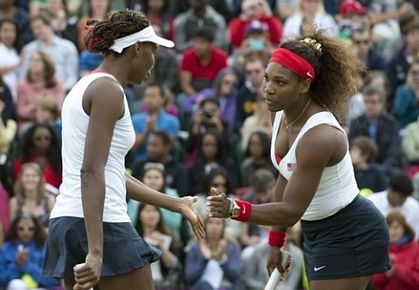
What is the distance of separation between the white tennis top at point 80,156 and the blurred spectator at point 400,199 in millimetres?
5078

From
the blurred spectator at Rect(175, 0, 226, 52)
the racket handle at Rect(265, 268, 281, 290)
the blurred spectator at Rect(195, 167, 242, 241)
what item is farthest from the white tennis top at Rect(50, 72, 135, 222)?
the blurred spectator at Rect(175, 0, 226, 52)

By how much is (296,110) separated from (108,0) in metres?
8.00

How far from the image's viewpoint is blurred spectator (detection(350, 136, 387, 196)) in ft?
36.4

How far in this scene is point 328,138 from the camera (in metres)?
5.94

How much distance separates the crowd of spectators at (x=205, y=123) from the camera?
10078 millimetres

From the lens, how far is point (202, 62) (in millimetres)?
13219

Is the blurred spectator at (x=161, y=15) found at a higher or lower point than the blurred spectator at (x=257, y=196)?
higher

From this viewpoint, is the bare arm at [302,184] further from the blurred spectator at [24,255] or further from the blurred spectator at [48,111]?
the blurred spectator at [48,111]

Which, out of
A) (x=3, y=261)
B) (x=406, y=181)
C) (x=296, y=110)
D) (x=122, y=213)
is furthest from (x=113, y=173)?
(x=406, y=181)

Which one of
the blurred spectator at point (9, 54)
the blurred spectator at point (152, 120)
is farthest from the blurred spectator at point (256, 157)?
the blurred spectator at point (9, 54)

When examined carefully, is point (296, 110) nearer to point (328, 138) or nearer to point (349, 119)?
point (328, 138)

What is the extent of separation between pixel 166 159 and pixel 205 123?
658 mm

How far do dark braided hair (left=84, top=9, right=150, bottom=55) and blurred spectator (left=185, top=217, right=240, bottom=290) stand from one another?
4.53 meters

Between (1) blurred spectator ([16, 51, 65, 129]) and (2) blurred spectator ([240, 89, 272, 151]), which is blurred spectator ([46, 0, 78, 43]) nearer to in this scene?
Answer: (1) blurred spectator ([16, 51, 65, 129])
